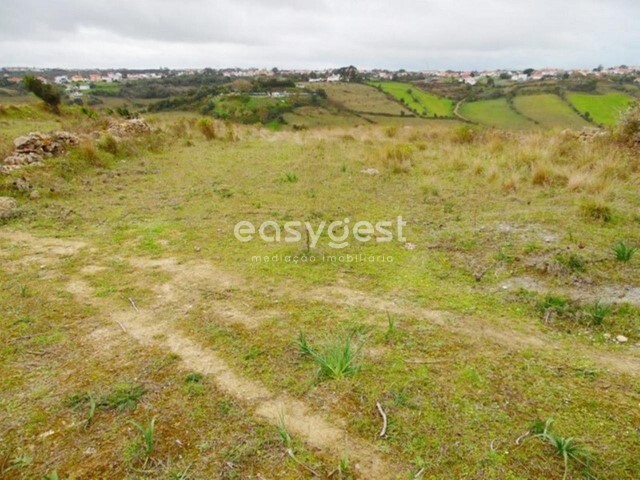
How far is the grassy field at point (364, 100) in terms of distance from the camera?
4362cm

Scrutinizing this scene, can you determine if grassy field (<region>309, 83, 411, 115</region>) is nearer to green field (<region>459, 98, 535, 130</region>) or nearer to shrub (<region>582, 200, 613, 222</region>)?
green field (<region>459, 98, 535, 130</region>)

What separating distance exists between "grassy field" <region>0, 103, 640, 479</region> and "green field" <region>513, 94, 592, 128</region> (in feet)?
109

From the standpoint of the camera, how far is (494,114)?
41.1 m

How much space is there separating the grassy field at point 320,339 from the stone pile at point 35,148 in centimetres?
168

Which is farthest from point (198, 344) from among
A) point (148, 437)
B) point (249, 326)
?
point (148, 437)

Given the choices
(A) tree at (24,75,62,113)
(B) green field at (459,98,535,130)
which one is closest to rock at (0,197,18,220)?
(A) tree at (24,75,62,113)

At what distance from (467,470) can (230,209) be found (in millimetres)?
5407

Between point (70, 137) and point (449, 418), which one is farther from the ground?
point (70, 137)

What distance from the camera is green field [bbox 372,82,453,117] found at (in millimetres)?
42000

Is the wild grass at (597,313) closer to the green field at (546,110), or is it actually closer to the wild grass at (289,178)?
the wild grass at (289,178)

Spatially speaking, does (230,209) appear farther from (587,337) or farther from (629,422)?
(629,422)

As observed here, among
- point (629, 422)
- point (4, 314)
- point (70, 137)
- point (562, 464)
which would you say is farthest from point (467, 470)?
point (70, 137)

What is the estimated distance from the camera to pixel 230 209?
22.0 feet

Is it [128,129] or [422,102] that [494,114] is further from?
[128,129]
